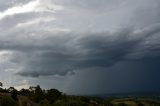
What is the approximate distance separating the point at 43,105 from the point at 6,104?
1103 inches

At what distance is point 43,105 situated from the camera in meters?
194

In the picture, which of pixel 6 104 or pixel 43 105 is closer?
pixel 6 104

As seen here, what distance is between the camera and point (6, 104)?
563 ft
